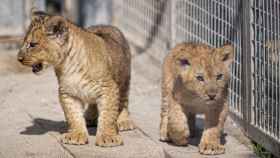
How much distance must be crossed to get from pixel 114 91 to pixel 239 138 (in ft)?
4.47

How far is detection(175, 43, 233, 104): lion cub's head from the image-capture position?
8141 mm

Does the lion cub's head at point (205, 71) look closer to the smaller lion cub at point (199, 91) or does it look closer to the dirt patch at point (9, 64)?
the smaller lion cub at point (199, 91)

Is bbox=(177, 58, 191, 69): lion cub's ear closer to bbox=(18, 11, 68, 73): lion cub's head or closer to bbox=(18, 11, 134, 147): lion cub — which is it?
bbox=(18, 11, 134, 147): lion cub

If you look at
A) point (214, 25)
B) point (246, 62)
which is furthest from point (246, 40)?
point (214, 25)

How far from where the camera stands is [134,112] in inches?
394

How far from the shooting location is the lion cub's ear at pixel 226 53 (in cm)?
833

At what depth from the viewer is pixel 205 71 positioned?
8180 millimetres

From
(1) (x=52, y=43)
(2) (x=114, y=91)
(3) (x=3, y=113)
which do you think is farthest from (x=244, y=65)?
(3) (x=3, y=113)

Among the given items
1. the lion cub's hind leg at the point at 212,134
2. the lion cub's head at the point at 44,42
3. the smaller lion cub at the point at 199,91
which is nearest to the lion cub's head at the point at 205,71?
the smaller lion cub at the point at 199,91

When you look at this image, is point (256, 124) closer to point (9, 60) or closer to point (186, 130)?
point (186, 130)

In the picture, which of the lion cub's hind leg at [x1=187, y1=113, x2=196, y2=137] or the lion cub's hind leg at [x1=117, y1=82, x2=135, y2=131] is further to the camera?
the lion cub's hind leg at [x1=117, y1=82, x2=135, y2=131]

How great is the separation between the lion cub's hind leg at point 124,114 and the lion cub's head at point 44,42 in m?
1.01

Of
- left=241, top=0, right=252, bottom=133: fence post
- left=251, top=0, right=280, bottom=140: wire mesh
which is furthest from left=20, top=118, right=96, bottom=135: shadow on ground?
left=251, top=0, right=280, bottom=140: wire mesh

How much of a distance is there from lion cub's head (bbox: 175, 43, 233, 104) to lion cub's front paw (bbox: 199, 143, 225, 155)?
1.45ft
